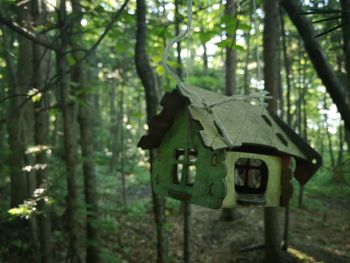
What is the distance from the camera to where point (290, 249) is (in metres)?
8.00

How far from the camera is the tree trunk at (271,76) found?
6.91 metres

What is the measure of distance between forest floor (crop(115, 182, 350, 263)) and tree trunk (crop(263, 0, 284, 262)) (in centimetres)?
50

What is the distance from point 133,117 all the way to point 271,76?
3029 millimetres

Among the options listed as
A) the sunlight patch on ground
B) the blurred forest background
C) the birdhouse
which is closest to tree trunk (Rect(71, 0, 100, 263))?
the blurred forest background

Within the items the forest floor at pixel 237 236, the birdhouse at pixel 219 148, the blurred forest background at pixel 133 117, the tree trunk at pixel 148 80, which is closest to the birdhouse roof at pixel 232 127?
the birdhouse at pixel 219 148

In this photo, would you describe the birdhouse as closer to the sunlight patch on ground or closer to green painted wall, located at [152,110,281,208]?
green painted wall, located at [152,110,281,208]

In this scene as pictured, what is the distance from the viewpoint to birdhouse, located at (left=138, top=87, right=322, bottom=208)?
254 cm

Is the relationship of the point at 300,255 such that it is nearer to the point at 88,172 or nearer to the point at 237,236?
the point at 237,236

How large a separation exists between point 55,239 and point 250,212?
5.93 metres

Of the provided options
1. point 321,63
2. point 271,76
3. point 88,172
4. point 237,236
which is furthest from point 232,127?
point 237,236

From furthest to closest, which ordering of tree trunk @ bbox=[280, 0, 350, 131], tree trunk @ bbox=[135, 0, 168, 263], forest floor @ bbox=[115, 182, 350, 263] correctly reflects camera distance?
forest floor @ bbox=[115, 182, 350, 263], tree trunk @ bbox=[135, 0, 168, 263], tree trunk @ bbox=[280, 0, 350, 131]

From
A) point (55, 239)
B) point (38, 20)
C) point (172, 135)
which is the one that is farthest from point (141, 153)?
point (172, 135)

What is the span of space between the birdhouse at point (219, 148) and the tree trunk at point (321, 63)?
0.66 meters

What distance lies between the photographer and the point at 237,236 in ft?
29.4
